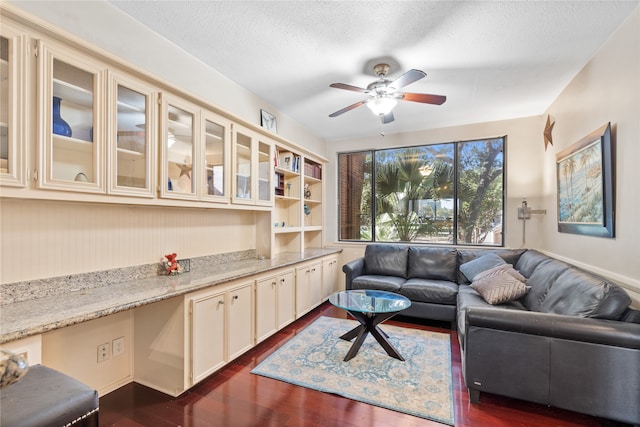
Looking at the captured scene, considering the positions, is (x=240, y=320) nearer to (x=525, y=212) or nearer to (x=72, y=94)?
(x=72, y=94)

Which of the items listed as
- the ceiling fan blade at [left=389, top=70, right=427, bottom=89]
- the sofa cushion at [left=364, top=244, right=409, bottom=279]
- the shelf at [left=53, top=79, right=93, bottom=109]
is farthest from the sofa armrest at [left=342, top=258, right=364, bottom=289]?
the shelf at [left=53, top=79, right=93, bottom=109]

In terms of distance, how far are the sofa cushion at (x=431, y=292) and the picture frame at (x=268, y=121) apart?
259 centimetres

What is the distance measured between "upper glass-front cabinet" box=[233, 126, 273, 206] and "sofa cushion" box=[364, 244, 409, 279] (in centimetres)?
184

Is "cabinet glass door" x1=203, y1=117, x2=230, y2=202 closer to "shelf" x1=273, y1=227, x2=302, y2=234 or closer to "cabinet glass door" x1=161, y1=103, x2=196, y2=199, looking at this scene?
"cabinet glass door" x1=161, y1=103, x2=196, y2=199

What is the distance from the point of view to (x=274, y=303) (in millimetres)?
2971

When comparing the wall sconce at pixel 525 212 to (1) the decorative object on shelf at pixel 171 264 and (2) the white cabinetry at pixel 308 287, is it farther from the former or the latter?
(1) the decorative object on shelf at pixel 171 264

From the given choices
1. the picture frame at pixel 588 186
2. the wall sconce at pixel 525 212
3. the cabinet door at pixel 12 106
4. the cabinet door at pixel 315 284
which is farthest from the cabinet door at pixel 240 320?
the wall sconce at pixel 525 212

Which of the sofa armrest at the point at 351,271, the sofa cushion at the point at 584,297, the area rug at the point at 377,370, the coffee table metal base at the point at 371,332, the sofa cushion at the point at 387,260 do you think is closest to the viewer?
the sofa cushion at the point at 584,297

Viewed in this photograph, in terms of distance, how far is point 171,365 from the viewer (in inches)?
80.5

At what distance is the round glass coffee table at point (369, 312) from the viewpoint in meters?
2.55

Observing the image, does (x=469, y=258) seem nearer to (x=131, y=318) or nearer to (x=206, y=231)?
(x=206, y=231)

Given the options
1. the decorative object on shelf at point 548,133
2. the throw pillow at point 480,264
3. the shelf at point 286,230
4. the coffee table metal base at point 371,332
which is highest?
the decorative object on shelf at point 548,133

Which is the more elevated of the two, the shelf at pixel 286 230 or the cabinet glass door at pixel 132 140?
the cabinet glass door at pixel 132 140

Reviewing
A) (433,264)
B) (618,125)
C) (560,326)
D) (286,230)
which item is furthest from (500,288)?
(286,230)
